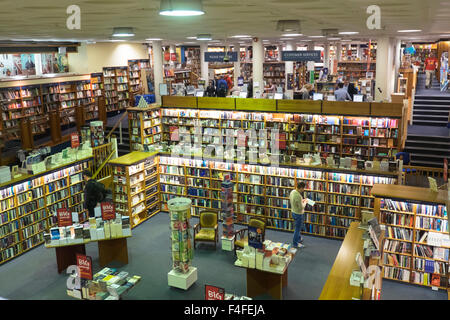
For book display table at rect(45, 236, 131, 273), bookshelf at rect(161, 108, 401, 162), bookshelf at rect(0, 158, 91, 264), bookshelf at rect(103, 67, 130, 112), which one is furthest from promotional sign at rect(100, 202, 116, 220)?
bookshelf at rect(103, 67, 130, 112)

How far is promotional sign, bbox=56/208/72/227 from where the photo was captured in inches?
338

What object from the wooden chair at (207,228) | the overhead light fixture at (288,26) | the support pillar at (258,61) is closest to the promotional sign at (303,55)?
the support pillar at (258,61)

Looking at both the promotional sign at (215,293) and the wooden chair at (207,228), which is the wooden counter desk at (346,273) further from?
the wooden chair at (207,228)

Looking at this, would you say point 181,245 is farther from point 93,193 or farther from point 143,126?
point 143,126

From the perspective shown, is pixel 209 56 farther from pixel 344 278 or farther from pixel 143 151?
pixel 344 278

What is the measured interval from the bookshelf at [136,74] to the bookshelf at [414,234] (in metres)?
15.8

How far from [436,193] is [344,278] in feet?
11.3

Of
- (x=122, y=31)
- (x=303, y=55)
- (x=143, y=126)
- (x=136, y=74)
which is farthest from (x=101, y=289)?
(x=136, y=74)

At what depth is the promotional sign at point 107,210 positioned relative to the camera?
8690 mm

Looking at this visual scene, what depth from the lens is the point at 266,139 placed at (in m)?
12.9

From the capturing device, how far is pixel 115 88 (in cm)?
2023

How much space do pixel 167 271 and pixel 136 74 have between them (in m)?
14.9

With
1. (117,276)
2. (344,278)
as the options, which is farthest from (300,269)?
(117,276)

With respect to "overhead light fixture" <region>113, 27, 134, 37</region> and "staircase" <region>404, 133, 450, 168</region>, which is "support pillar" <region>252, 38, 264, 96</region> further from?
"overhead light fixture" <region>113, 27, 134, 37</region>
